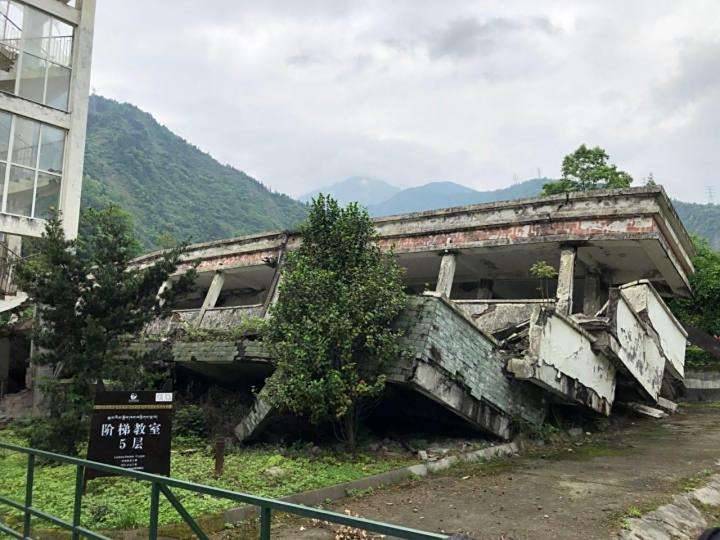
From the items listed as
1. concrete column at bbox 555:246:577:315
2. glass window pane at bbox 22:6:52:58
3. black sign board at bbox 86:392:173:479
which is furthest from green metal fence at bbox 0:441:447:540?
glass window pane at bbox 22:6:52:58

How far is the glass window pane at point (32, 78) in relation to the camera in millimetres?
13953

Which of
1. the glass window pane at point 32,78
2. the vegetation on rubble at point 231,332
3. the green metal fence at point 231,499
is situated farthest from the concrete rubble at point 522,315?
the glass window pane at point 32,78

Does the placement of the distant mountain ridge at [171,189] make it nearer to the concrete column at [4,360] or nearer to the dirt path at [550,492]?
the concrete column at [4,360]

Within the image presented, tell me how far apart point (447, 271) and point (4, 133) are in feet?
35.8

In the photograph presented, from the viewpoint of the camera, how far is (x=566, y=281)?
12.4 meters

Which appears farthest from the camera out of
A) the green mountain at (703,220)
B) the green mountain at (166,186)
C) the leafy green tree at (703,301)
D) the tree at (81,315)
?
the green mountain at (703,220)

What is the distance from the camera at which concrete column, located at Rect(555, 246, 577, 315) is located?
1233cm

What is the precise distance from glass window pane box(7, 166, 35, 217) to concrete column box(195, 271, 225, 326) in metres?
5.79

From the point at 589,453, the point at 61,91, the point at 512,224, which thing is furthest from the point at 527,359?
the point at 61,91

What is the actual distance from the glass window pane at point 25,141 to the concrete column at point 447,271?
1018cm

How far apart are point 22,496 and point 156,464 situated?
1777 mm

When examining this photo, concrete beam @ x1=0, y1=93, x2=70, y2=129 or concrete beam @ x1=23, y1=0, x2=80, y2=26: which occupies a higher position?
concrete beam @ x1=23, y1=0, x2=80, y2=26

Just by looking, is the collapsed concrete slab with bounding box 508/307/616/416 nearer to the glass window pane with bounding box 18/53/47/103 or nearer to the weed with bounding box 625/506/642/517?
the weed with bounding box 625/506/642/517

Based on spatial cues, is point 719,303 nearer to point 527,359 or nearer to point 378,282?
point 527,359
